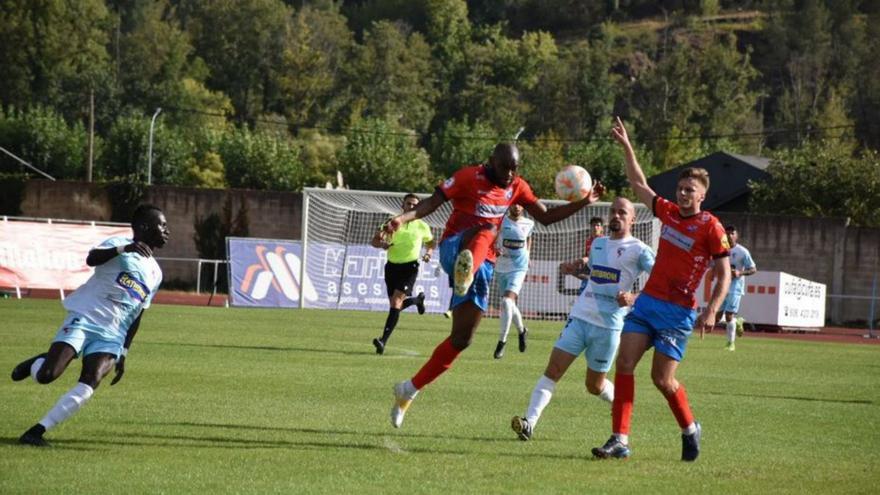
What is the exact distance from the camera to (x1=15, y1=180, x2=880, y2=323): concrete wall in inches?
1780

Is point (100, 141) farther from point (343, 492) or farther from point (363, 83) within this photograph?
point (343, 492)

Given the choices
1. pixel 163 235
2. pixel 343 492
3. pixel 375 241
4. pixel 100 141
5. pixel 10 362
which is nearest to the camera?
pixel 343 492

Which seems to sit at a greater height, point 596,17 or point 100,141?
point 596,17

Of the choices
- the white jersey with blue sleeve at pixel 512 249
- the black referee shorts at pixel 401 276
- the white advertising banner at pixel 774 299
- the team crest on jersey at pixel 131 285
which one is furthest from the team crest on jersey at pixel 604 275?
the white advertising banner at pixel 774 299

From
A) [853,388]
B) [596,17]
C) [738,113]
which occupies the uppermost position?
[596,17]

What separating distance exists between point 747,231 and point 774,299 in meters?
10.3

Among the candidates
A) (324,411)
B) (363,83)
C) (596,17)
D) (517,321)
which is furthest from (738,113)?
(324,411)

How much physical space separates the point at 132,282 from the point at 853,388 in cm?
1118

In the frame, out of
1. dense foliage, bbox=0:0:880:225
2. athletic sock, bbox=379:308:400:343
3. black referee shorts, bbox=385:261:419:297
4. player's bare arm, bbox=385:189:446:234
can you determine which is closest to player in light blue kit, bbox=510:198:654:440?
player's bare arm, bbox=385:189:446:234

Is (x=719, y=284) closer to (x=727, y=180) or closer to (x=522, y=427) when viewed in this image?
(x=522, y=427)

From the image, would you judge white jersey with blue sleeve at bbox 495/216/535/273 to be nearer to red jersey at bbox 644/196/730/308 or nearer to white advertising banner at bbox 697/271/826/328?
red jersey at bbox 644/196/730/308

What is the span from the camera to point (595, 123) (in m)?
128

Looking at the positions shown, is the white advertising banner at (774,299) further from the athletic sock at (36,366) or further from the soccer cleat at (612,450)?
the athletic sock at (36,366)

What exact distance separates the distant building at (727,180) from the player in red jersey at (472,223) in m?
52.1
